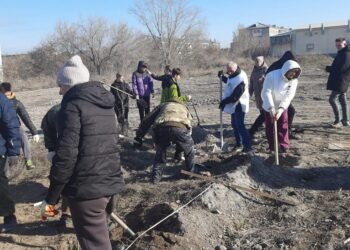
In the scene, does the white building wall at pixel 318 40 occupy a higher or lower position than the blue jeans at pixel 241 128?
higher

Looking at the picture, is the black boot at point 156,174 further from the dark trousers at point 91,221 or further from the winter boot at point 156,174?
the dark trousers at point 91,221

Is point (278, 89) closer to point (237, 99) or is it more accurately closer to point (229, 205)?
point (237, 99)

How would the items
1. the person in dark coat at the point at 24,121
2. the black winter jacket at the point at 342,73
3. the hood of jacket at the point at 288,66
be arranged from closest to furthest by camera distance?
the hood of jacket at the point at 288,66 → the person in dark coat at the point at 24,121 → the black winter jacket at the point at 342,73

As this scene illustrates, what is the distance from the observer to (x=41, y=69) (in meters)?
49.0

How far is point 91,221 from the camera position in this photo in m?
3.35

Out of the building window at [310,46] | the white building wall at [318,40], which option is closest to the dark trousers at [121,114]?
the white building wall at [318,40]

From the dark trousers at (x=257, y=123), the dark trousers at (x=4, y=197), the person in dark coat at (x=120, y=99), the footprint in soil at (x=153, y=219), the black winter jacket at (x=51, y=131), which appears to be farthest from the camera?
the person in dark coat at (x=120, y=99)

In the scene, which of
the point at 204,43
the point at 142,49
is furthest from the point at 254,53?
the point at 142,49

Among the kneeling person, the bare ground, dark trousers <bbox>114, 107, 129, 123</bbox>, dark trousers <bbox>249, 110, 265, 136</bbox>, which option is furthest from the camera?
dark trousers <bbox>114, 107, 129, 123</bbox>

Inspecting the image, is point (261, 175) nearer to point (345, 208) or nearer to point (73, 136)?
point (345, 208)

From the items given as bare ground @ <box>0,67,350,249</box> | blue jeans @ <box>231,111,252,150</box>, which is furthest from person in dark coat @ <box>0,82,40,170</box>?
blue jeans @ <box>231,111,252,150</box>

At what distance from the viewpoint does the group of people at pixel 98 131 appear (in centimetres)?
316

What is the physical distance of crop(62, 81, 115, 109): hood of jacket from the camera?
3162mm

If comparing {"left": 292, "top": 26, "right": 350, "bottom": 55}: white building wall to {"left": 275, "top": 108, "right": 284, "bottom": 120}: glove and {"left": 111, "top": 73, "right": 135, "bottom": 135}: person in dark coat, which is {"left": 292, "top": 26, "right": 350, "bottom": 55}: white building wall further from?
{"left": 275, "top": 108, "right": 284, "bottom": 120}: glove
